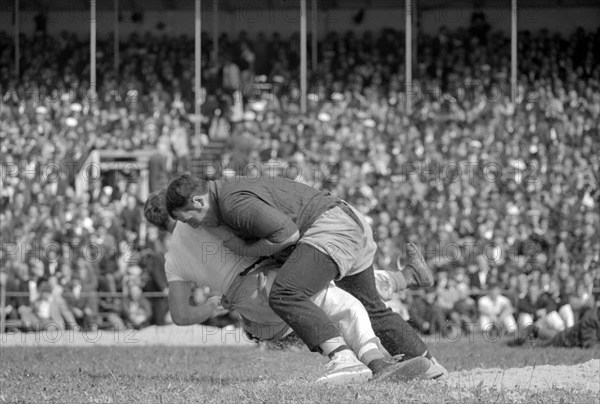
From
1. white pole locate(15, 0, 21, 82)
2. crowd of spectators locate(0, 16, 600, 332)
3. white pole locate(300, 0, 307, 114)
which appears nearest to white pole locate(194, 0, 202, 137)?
crowd of spectators locate(0, 16, 600, 332)

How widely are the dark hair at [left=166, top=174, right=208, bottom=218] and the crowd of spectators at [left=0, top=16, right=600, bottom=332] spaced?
28.7 feet

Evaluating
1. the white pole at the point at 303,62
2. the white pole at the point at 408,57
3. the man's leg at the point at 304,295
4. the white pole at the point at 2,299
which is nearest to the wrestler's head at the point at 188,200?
the man's leg at the point at 304,295

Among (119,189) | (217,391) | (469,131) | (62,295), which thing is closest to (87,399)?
(217,391)

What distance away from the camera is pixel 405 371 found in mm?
7426

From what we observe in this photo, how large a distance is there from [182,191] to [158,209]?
437 mm

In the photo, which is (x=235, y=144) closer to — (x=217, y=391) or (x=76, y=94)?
(x=76, y=94)

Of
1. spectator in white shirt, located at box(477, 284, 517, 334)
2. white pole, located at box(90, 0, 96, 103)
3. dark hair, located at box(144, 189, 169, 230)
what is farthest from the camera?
white pole, located at box(90, 0, 96, 103)

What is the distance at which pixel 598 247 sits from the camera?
19281mm

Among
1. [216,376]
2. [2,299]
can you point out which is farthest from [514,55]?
[216,376]

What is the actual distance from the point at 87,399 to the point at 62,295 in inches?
437

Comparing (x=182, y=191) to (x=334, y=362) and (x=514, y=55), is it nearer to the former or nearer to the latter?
(x=334, y=362)

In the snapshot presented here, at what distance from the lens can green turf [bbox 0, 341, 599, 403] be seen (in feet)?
22.1

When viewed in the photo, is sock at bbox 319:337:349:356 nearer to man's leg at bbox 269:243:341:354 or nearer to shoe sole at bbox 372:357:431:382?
man's leg at bbox 269:243:341:354

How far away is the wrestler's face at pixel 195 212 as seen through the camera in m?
7.48
